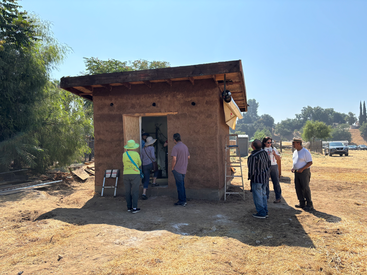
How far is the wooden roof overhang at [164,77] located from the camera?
610 cm

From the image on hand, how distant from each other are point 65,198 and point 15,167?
3584 mm

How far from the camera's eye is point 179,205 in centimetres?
617

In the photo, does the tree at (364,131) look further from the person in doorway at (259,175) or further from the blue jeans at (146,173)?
the blue jeans at (146,173)

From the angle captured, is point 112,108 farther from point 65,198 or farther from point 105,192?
point 65,198

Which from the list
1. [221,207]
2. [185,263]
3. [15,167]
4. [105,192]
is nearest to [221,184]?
[221,207]

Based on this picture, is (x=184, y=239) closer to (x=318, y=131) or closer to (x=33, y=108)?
(x=33, y=108)

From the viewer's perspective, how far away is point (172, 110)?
6.96 metres

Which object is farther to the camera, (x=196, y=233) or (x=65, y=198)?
(x=65, y=198)

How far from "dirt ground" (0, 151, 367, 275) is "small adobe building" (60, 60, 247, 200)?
0.95 metres

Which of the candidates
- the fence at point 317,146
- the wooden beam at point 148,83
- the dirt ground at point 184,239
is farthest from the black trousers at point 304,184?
the fence at point 317,146

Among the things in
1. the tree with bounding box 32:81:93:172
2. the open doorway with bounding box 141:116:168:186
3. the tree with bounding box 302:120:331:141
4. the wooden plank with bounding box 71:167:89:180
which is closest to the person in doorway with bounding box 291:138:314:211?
the open doorway with bounding box 141:116:168:186

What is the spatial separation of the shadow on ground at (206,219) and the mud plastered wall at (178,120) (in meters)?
0.93

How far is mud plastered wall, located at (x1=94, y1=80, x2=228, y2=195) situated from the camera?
6.70 metres

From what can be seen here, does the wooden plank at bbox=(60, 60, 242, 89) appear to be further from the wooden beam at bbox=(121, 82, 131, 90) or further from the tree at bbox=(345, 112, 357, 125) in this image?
the tree at bbox=(345, 112, 357, 125)
